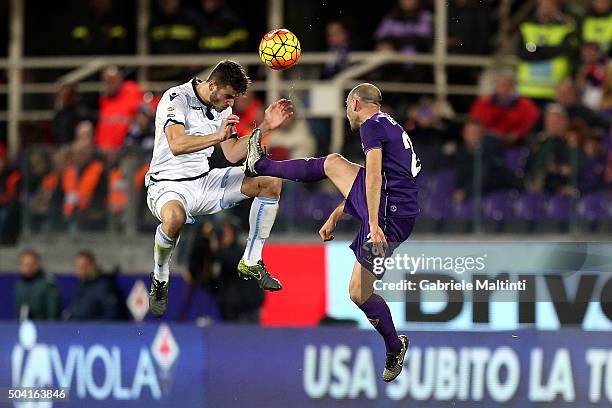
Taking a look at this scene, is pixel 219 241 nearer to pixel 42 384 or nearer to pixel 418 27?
pixel 42 384

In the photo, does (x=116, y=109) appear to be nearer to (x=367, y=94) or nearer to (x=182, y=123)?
(x=182, y=123)

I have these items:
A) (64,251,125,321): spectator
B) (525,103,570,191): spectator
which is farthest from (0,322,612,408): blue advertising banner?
(525,103,570,191): spectator

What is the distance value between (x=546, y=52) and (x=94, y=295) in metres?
5.48

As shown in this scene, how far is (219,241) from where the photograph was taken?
Answer: 16516mm

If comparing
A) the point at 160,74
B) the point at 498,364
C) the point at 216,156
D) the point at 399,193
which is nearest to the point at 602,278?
A: the point at 498,364

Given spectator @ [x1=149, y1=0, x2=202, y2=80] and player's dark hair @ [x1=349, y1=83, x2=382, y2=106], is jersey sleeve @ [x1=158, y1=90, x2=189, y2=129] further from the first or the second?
spectator @ [x1=149, y1=0, x2=202, y2=80]

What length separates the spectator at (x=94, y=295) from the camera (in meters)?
16.9

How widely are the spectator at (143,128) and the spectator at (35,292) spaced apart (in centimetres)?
160

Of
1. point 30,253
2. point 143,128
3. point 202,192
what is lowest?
point 30,253

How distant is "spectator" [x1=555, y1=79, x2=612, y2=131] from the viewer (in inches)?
653

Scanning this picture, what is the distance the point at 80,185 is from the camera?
17.2m

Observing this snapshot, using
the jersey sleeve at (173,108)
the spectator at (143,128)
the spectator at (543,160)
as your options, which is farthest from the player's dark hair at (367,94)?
the spectator at (143,128)

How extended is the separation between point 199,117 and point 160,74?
25.0ft

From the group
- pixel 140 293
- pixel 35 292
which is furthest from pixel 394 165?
pixel 35 292
